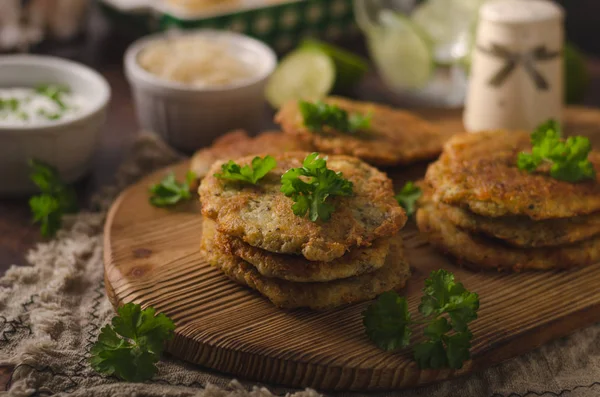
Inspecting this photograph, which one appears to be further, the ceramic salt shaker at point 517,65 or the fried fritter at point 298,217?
the ceramic salt shaker at point 517,65

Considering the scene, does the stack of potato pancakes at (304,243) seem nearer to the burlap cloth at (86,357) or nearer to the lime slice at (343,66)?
the burlap cloth at (86,357)

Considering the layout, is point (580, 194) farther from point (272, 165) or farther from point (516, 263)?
point (272, 165)

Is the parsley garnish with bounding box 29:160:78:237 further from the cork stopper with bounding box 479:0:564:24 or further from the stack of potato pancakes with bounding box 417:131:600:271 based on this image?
the cork stopper with bounding box 479:0:564:24

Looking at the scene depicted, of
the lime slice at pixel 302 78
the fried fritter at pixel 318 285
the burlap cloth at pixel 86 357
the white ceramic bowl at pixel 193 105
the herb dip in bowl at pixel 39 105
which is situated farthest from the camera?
the lime slice at pixel 302 78

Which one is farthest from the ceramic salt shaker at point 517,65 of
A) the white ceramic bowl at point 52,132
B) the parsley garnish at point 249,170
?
the white ceramic bowl at point 52,132

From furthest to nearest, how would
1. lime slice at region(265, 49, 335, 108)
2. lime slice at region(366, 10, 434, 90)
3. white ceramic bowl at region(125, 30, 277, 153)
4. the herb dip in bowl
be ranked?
lime slice at region(366, 10, 434, 90), lime slice at region(265, 49, 335, 108), white ceramic bowl at region(125, 30, 277, 153), the herb dip in bowl

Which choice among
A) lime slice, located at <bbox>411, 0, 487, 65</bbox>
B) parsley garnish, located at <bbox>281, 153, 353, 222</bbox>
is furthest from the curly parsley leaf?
lime slice, located at <bbox>411, 0, 487, 65</bbox>
